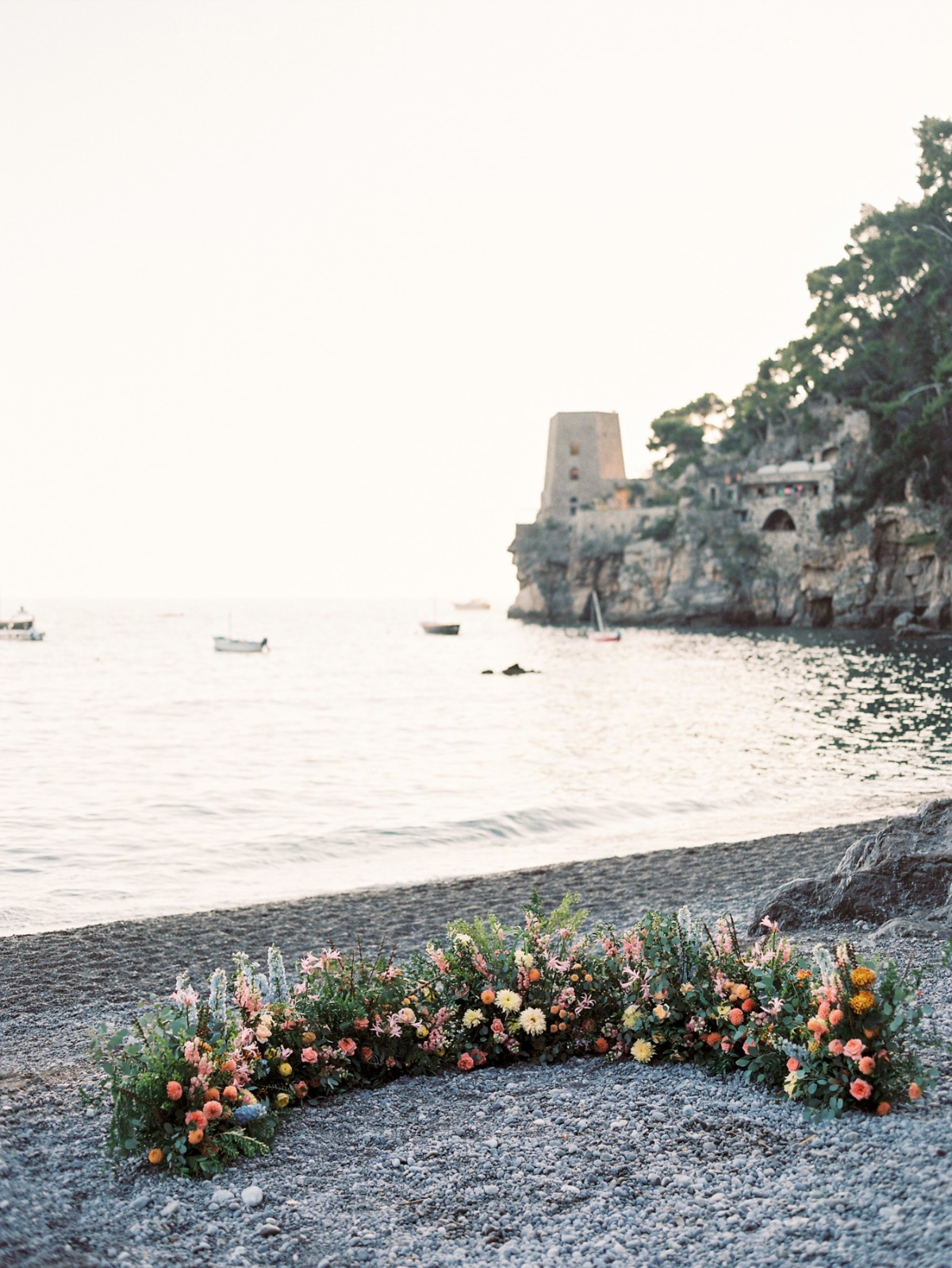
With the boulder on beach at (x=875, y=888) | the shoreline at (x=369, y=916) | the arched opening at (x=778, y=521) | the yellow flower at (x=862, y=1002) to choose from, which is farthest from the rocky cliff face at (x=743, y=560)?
the yellow flower at (x=862, y=1002)

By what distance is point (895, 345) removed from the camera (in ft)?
196

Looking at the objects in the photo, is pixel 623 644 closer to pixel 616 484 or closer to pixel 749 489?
pixel 749 489

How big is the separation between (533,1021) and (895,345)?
2448 inches

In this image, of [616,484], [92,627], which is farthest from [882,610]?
[92,627]

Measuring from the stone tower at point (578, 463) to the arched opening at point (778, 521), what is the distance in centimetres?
2431

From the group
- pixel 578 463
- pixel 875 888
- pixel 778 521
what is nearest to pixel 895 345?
pixel 778 521

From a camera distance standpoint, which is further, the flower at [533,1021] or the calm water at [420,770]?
the calm water at [420,770]

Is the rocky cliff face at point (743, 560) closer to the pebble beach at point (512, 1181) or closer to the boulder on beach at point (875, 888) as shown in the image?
the boulder on beach at point (875, 888)

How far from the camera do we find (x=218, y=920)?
10164 mm

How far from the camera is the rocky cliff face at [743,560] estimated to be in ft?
218

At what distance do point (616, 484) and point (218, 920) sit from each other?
94381 millimetres

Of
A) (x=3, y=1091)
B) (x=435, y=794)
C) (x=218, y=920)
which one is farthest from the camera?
(x=435, y=794)

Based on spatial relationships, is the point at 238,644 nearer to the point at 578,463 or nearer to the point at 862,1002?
A: the point at 578,463

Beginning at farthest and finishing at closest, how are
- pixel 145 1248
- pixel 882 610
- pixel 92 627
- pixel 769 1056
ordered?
pixel 92 627
pixel 882 610
pixel 769 1056
pixel 145 1248
